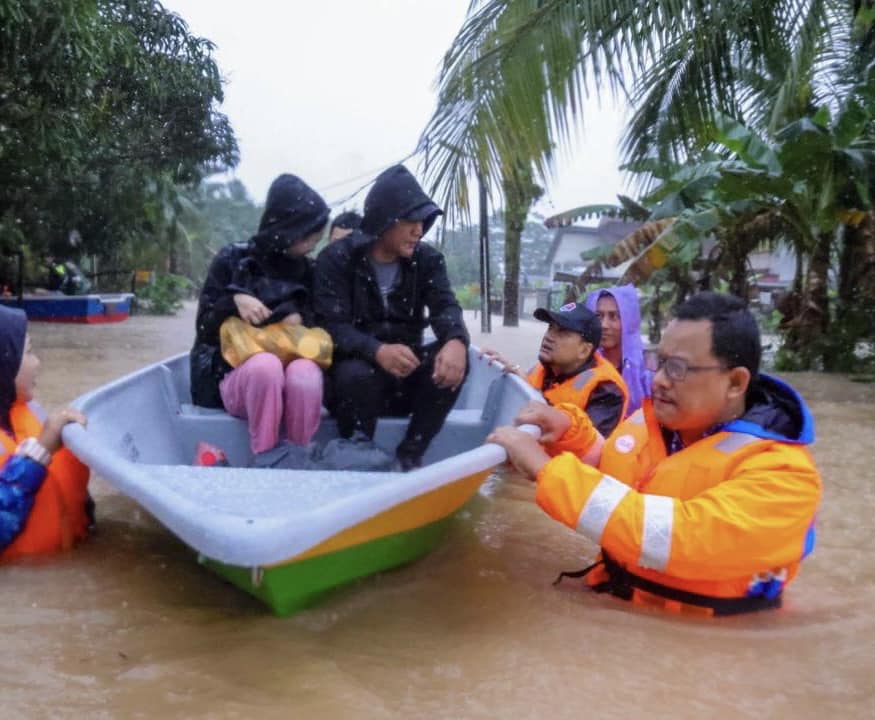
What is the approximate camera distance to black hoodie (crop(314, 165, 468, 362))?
11.0 ft

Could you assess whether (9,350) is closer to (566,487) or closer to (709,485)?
(566,487)

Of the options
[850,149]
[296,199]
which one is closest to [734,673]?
[296,199]

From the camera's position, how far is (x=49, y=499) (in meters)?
2.86

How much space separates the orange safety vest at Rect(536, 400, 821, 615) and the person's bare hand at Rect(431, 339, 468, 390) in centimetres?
99

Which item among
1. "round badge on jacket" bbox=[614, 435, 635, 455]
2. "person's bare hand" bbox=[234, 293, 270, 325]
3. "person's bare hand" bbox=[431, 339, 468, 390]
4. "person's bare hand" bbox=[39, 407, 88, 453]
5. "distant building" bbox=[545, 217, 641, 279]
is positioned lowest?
"round badge on jacket" bbox=[614, 435, 635, 455]

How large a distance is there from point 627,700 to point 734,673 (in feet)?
1.04

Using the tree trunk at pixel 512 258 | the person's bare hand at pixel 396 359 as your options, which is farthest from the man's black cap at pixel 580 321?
the tree trunk at pixel 512 258

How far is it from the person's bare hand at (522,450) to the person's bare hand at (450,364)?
0.70 m

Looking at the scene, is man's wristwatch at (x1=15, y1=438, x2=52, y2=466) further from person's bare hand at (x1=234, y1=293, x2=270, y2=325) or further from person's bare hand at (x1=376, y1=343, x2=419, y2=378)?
person's bare hand at (x1=376, y1=343, x2=419, y2=378)

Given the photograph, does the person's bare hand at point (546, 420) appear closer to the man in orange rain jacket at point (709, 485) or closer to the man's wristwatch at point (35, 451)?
the man in orange rain jacket at point (709, 485)

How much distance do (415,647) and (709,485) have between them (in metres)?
0.82

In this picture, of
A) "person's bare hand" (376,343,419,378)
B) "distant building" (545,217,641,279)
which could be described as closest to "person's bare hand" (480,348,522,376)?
"person's bare hand" (376,343,419,378)

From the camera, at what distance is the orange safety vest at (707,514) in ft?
7.38

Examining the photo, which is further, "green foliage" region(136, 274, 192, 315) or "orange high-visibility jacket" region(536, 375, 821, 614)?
"green foliage" region(136, 274, 192, 315)
